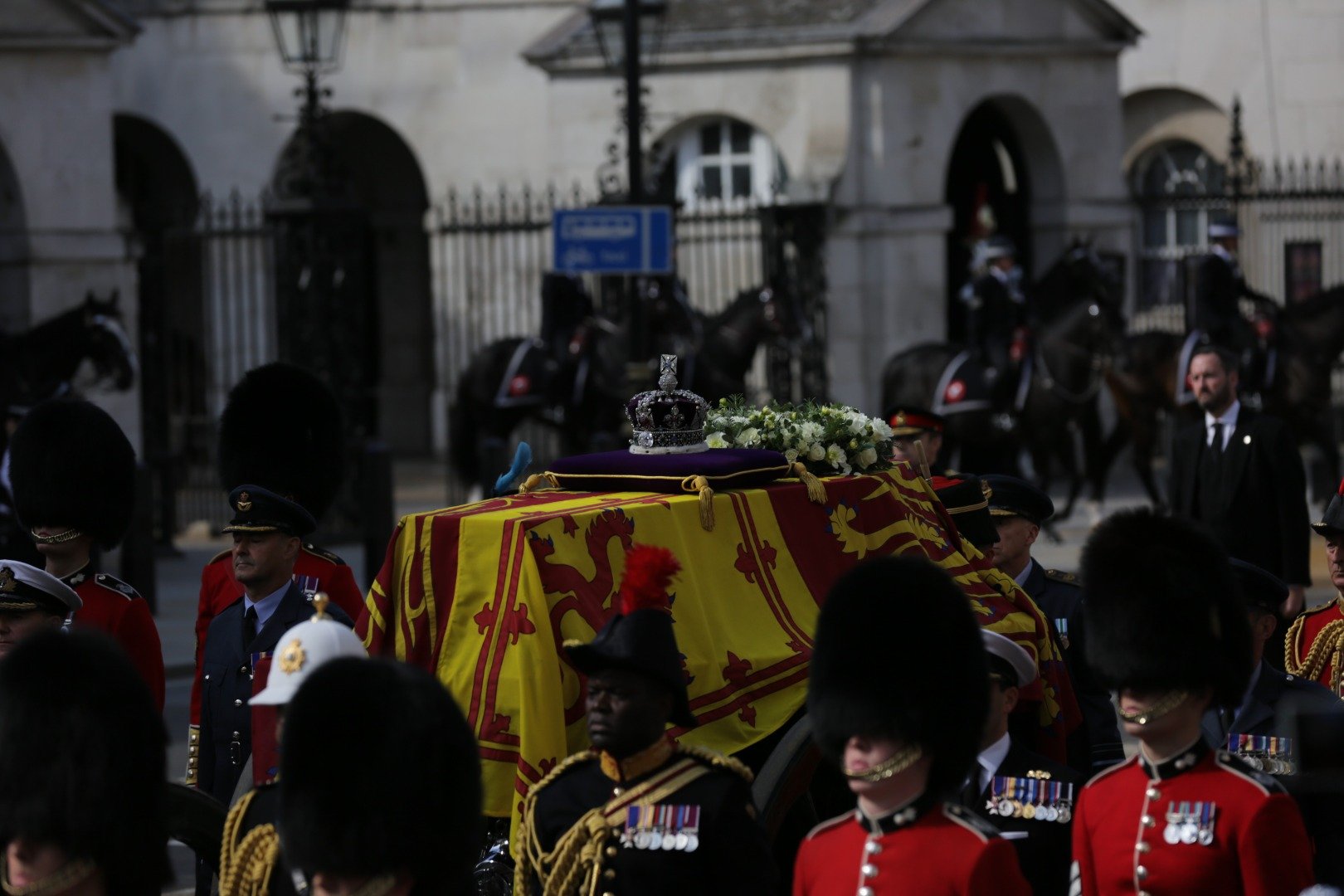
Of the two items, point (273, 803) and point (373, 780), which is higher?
point (373, 780)

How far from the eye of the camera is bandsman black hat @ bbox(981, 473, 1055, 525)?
745cm

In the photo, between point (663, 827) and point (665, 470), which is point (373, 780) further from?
point (665, 470)

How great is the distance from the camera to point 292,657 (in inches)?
186

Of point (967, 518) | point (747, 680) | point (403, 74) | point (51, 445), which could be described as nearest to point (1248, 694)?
point (747, 680)

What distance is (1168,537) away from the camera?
5340 millimetres

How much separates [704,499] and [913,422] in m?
2.33

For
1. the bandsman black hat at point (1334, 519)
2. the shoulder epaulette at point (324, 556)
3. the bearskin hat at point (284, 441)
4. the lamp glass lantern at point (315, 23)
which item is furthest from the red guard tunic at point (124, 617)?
the lamp glass lantern at point (315, 23)

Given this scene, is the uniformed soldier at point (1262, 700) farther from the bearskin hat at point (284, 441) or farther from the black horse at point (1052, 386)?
the black horse at point (1052, 386)

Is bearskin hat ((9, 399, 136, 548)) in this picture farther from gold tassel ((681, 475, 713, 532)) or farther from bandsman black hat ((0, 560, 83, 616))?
gold tassel ((681, 475, 713, 532))

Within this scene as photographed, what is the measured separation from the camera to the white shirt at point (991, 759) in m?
5.51

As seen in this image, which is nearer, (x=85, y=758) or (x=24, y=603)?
(x=85, y=758)

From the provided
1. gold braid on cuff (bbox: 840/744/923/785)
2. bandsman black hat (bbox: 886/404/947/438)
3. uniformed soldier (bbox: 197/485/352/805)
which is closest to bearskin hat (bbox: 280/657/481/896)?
gold braid on cuff (bbox: 840/744/923/785)

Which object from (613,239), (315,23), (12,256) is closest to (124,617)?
(613,239)

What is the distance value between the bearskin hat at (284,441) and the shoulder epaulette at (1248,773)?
12.5 ft
